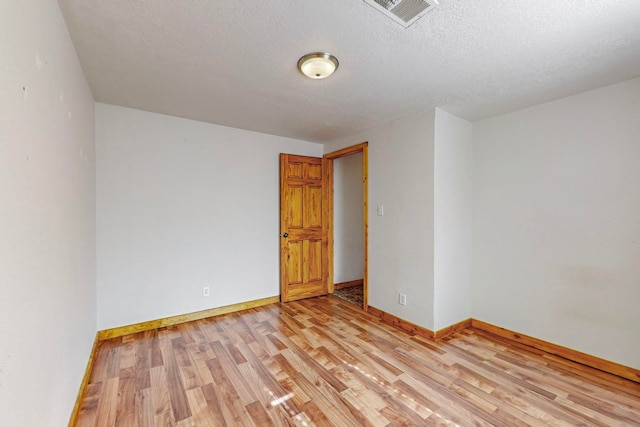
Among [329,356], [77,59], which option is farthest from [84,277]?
[329,356]

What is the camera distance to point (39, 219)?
45.8 inches

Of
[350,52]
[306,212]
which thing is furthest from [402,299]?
[350,52]

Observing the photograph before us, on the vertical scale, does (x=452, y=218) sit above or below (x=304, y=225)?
above

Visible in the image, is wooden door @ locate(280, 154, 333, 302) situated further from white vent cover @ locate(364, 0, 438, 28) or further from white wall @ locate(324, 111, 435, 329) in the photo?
white vent cover @ locate(364, 0, 438, 28)

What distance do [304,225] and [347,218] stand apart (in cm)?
94

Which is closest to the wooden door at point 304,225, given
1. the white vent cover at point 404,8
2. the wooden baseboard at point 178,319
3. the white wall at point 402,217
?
the wooden baseboard at point 178,319

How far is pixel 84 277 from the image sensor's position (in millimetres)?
2088

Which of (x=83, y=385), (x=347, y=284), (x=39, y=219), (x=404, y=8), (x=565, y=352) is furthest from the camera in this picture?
(x=347, y=284)

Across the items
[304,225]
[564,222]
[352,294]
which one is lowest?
[352,294]

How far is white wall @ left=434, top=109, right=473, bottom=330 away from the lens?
280 cm

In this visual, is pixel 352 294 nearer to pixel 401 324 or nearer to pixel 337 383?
pixel 401 324

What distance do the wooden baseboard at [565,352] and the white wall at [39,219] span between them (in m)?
3.62

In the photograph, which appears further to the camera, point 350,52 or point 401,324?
point 401,324

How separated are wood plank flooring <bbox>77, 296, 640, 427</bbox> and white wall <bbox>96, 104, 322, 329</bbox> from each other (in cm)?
49
